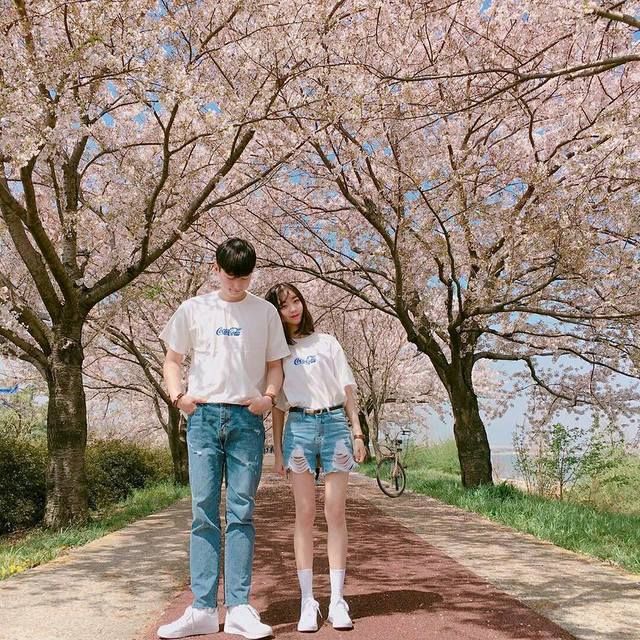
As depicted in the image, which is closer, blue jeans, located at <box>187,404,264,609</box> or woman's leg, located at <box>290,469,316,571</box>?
blue jeans, located at <box>187,404,264,609</box>

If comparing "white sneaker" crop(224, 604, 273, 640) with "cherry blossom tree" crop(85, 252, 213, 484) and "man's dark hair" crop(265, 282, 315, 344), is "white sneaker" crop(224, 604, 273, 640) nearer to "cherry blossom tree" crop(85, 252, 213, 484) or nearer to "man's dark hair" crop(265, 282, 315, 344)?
"man's dark hair" crop(265, 282, 315, 344)

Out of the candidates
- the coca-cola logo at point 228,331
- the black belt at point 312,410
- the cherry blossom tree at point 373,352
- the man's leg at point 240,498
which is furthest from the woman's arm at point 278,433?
the cherry blossom tree at point 373,352

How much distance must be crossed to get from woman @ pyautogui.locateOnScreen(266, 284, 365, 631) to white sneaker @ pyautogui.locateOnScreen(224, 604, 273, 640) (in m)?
0.24

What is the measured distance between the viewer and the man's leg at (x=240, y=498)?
3322 millimetres

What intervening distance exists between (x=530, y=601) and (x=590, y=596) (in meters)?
0.46

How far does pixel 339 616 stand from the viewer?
11.0ft

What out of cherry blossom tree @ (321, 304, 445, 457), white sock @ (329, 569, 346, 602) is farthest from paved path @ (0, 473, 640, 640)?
cherry blossom tree @ (321, 304, 445, 457)

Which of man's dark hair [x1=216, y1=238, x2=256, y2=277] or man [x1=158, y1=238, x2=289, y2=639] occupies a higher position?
man's dark hair [x1=216, y1=238, x2=256, y2=277]

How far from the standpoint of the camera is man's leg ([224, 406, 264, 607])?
3322mm

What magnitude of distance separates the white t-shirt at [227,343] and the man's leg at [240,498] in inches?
5.8

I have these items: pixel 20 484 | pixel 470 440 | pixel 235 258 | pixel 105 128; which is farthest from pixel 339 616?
pixel 105 128

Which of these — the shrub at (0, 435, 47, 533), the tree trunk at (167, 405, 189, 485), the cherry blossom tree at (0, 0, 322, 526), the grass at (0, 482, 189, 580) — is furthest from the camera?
the tree trunk at (167, 405, 189, 485)

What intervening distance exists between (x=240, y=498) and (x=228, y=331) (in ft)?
2.84

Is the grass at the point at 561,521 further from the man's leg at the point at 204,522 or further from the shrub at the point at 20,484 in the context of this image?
the shrub at the point at 20,484
